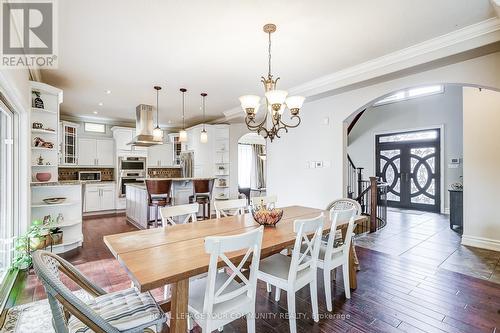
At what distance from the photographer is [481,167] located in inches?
153

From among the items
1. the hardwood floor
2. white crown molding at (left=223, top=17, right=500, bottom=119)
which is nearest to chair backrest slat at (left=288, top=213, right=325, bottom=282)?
the hardwood floor

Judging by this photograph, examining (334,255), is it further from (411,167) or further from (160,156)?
(160,156)

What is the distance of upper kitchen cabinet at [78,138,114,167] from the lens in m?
6.88

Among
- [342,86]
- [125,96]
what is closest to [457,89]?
[342,86]

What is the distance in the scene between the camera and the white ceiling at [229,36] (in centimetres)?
219

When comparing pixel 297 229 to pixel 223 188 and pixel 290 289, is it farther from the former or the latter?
pixel 223 188

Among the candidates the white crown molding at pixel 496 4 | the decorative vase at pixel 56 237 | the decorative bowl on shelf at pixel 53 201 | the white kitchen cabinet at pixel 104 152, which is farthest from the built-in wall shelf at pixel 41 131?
the white crown molding at pixel 496 4

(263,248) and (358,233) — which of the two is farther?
(358,233)

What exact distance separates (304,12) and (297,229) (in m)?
1.92

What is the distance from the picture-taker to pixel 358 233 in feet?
15.2

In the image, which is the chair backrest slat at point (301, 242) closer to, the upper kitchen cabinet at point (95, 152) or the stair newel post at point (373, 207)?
the stair newel post at point (373, 207)

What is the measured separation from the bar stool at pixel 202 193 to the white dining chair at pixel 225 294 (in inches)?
138

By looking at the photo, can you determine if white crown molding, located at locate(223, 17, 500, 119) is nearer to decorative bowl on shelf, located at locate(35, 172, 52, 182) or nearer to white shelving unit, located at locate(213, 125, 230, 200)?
white shelving unit, located at locate(213, 125, 230, 200)

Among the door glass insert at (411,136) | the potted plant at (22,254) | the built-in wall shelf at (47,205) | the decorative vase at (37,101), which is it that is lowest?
the potted plant at (22,254)
